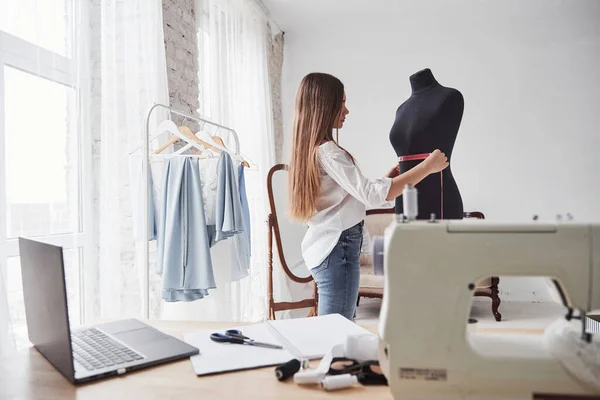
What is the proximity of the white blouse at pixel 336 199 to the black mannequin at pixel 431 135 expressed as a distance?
0.30 m

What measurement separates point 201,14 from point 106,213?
179cm

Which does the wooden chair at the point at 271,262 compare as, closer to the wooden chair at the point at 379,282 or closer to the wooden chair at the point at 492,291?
the wooden chair at the point at 379,282

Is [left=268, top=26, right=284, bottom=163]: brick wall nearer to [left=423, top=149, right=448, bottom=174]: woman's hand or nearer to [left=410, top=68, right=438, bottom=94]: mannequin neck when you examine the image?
[left=410, top=68, right=438, bottom=94]: mannequin neck

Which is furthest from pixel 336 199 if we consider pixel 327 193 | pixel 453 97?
pixel 453 97

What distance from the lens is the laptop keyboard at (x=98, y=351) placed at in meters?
0.91

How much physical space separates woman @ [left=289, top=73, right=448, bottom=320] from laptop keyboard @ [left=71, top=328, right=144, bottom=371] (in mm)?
940

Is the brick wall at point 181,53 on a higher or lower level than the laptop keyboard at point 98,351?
higher

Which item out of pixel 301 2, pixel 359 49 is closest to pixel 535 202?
pixel 359 49

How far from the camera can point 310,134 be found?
1.88 metres

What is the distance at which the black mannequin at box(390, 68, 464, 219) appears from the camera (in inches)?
79.7


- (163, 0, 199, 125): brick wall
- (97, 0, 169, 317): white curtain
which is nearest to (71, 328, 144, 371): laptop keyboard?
(97, 0, 169, 317): white curtain

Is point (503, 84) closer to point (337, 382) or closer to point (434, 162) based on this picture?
point (434, 162)

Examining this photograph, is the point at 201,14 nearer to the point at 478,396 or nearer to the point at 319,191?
the point at 319,191

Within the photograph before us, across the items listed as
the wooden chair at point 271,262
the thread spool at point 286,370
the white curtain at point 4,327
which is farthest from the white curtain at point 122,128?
the thread spool at point 286,370
